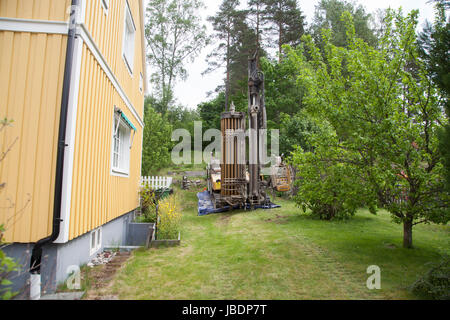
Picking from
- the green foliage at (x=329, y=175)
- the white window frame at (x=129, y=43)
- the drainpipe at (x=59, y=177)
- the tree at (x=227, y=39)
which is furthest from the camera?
the tree at (x=227, y=39)

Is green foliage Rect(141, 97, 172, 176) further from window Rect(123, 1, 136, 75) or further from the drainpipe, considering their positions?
the drainpipe

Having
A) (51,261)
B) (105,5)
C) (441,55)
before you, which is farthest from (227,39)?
(51,261)

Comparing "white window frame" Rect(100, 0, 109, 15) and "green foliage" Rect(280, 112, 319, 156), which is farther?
"green foliage" Rect(280, 112, 319, 156)

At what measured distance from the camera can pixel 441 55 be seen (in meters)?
3.13

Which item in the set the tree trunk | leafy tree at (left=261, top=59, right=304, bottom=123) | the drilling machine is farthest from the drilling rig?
leafy tree at (left=261, top=59, right=304, bottom=123)

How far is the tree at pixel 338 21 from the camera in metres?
20.8

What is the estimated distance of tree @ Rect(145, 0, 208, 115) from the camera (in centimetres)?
2352

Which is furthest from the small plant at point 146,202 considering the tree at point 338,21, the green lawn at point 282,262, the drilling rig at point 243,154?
the tree at point 338,21

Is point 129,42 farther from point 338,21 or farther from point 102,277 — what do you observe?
point 338,21

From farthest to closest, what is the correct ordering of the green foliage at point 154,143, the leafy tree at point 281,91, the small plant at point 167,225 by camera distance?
the leafy tree at point 281,91 → the green foliage at point 154,143 → the small plant at point 167,225

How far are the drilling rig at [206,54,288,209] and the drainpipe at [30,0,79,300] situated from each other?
7416mm

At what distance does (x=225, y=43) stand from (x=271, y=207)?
17.9 meters

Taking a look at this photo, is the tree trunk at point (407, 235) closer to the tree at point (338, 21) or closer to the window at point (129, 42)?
the window at point (129, 42)

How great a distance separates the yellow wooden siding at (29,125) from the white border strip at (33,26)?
2.3 inches
